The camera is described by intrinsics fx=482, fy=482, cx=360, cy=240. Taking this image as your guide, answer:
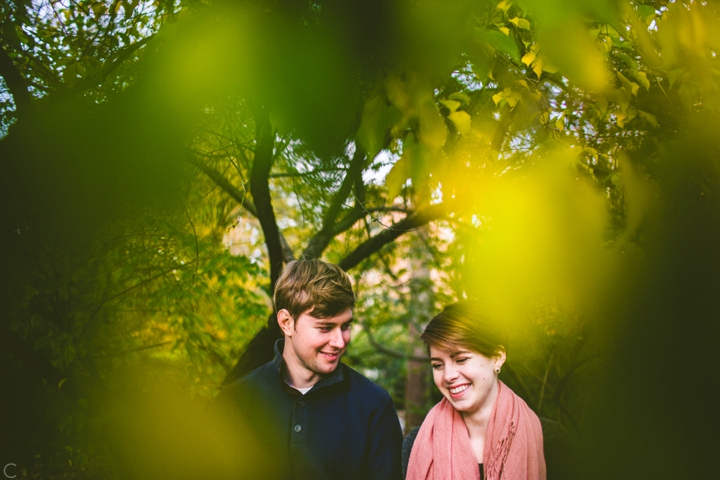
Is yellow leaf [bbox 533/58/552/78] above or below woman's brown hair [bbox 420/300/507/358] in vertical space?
above

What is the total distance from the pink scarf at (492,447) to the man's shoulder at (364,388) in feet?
0.78

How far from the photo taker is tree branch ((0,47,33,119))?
A: 176 cm

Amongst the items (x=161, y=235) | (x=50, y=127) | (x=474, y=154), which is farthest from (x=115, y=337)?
(x=474, y=154)

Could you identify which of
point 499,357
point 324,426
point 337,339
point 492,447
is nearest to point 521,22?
point 499,357

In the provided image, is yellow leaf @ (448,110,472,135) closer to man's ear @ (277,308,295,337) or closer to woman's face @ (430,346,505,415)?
woman's face @ (430,346,505,415)

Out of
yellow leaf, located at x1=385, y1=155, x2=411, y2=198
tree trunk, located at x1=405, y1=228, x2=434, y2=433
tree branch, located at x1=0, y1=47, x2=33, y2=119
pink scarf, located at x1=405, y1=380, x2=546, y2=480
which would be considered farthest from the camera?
tree trunk, located at x1=405, y1=228, x2=434, y2=433

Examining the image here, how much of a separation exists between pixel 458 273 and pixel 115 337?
9.68ft

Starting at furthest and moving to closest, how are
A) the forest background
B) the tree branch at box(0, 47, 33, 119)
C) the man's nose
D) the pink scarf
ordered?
1. the man's nose
2. the pink scarf
3. the tree branch at box(0, 47, 33, 119)
4. the forest background

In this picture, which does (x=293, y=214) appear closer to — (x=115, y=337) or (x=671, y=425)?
(x=115, y=337)

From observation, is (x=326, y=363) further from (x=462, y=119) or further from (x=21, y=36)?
(x=21, y=36)

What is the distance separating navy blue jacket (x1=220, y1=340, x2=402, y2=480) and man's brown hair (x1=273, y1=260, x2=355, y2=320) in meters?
0.29

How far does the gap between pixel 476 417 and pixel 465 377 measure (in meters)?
0.20

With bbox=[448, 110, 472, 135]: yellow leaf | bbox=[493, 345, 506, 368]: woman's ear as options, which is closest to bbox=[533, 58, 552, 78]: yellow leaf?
bbox=[448, 110, 472, 135]: yellow leaf

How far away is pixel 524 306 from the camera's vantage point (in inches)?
119
